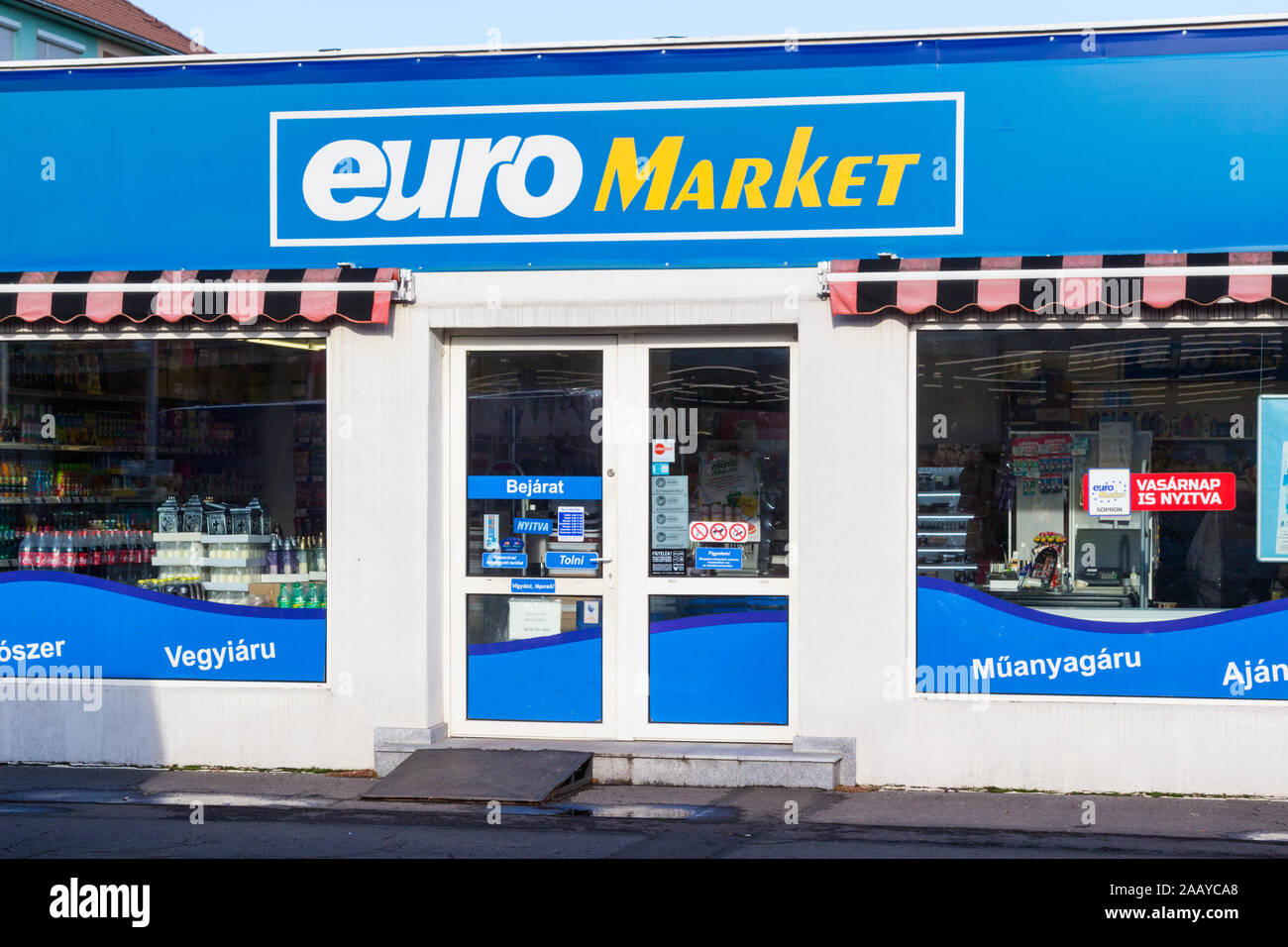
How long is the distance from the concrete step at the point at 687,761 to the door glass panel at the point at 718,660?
0.21 meters

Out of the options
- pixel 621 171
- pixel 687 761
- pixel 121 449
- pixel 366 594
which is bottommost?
pixel 687 761

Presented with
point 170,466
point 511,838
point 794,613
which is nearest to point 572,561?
point 794,613

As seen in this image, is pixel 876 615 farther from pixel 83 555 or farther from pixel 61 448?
pixel 61 448

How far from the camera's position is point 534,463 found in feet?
27.9

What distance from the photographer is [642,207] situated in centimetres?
819

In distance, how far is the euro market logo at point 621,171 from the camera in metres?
8.00

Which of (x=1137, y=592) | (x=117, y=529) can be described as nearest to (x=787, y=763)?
(x=1137, y=592)

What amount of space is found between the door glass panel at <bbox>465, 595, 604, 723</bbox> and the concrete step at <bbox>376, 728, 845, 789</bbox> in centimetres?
27

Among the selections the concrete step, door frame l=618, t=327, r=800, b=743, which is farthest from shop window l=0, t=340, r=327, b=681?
door frame l=618, t=327, r=800, b=743

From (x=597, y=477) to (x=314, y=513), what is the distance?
181 centimetres

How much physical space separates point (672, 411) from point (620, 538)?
0.84 meters

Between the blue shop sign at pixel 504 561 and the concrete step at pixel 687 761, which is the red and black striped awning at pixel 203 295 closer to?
the blue shop sign at pixel 504 561

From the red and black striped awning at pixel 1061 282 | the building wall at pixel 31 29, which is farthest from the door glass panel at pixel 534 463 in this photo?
the building wall at pixel 31 29

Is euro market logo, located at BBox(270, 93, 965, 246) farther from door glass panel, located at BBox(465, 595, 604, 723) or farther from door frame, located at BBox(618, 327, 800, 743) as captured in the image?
door glass panel, located at BBox(465, 595, 604, 723)
